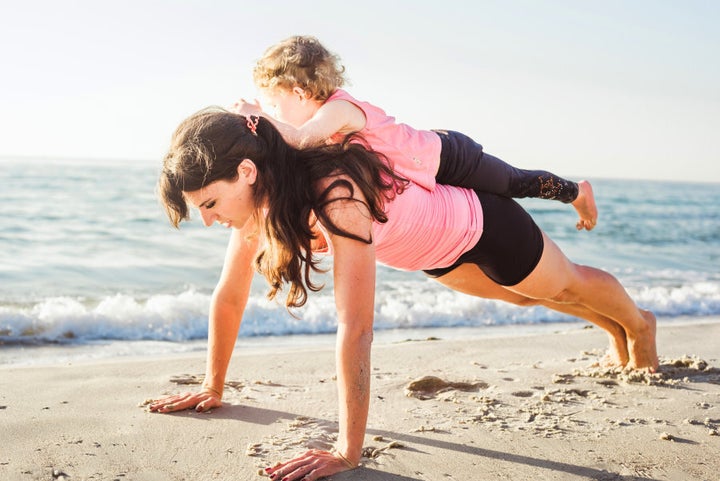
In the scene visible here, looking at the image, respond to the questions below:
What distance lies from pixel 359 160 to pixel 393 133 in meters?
0.58

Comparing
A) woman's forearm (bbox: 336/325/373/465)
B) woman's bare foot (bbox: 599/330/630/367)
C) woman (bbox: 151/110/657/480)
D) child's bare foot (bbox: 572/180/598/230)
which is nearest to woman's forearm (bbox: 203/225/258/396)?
woman (bbox: 151/110/657/480)

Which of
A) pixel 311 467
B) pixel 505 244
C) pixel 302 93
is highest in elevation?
pixel 302 93

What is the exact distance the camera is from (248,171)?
2.42m

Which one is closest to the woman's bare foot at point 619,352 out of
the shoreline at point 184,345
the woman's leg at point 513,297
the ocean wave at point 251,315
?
the woman's leg at point 513,297

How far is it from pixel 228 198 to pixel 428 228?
2.80 feet

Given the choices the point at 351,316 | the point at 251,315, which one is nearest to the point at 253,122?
the point at 351,316

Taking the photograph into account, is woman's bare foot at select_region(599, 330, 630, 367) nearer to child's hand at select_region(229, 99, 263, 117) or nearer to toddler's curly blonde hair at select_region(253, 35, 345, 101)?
toddler's curly blonde hair at select_region(253, 35, 345, 101)

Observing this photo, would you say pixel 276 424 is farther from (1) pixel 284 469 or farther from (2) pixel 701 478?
(2) pixel 701 478

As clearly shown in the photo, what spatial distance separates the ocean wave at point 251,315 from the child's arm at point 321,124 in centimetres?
297

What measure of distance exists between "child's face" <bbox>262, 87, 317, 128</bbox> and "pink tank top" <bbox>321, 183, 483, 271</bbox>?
69 cm

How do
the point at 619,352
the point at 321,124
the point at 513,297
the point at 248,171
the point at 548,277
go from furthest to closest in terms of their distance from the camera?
the point at 619,352
the point at 513,297
the point at 548,277
the point at 321,124
the point at 248,171

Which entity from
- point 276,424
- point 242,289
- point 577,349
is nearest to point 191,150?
point 242,289

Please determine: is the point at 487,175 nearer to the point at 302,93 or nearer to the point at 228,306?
the point at 302,93

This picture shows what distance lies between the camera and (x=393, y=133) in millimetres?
3066
